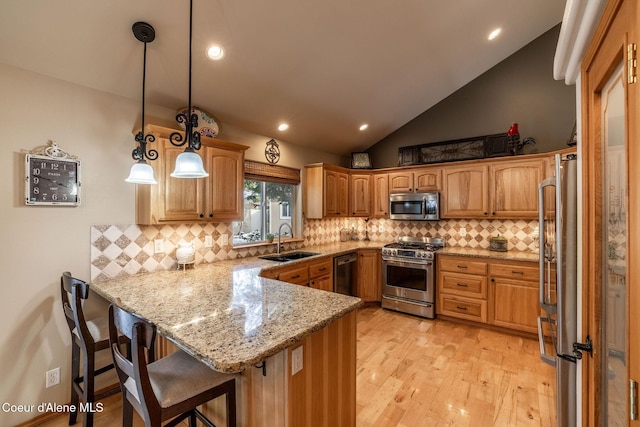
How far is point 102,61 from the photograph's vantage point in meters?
2.03

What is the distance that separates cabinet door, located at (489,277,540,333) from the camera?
3141mm

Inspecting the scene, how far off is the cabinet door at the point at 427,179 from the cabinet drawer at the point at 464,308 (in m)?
1.55

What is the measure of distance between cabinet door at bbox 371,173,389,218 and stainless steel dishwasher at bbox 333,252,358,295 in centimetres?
88

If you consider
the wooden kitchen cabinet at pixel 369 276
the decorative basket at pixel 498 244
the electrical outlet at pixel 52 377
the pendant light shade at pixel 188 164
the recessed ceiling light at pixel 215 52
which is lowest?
the electrical outlet at pixel 52 377

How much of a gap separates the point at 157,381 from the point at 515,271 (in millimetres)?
3632

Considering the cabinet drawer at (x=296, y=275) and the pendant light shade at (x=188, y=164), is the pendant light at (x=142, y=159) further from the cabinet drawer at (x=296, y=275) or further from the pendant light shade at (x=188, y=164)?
the cabinet drawer at (x=296, y=275)

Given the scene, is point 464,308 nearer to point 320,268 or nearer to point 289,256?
point 320,268

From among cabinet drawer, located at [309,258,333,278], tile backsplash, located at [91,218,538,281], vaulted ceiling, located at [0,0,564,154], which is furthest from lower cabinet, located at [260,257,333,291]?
vaulted ceiling, located at [0,0,564,154]

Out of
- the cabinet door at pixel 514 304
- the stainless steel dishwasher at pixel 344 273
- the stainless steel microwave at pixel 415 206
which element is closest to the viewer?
the cabinet door at pixel 514 304

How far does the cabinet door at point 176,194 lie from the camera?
7.64 feet

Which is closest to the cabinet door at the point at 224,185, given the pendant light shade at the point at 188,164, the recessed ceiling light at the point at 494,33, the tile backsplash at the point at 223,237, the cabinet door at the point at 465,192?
the tile backsplash at the point at 223,237

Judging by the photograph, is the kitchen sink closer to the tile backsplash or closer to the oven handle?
the tile backsplash

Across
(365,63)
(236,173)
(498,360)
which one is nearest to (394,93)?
(365,63)

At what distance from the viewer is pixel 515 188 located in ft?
11.5
